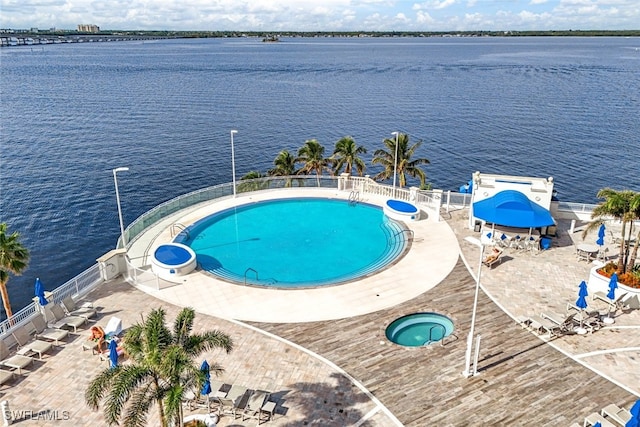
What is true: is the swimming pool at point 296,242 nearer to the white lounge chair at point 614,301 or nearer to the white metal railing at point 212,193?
the white metal railing at point 212,193

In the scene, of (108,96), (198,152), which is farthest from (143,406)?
(108,96)

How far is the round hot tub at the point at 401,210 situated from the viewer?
30.5 metres

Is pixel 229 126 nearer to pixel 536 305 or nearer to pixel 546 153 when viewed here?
pixel 546 153

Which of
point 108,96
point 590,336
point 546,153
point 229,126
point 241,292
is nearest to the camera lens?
point 590,336

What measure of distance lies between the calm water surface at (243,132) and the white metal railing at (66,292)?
57.5 feet

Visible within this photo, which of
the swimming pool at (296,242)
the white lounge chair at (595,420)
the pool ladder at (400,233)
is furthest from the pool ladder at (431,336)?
the pool ladder at (400,233)

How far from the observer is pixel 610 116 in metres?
84.5

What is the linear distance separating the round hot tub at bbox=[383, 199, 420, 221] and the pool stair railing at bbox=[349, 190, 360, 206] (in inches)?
109

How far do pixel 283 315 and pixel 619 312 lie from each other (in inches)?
589

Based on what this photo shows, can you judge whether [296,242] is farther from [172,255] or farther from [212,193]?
[212,193]

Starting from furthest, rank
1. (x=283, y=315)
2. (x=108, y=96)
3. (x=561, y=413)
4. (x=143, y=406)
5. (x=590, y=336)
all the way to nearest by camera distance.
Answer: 1. (x=108, y=96)
2. (x=283, y=315)
3. (x=590, y=336)
4. (x=561, y=413)
5. (x=143, y=406)

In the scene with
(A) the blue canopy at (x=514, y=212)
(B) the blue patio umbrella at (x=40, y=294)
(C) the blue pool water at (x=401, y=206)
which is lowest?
(C) the blue pool water at (x=401, y=206)

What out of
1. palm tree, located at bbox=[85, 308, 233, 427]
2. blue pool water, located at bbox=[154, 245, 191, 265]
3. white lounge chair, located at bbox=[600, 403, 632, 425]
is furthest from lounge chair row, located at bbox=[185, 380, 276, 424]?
white lounge chair, located at bbox=[600, 403, 632, 425]

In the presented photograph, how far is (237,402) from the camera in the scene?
14797 millimetres
